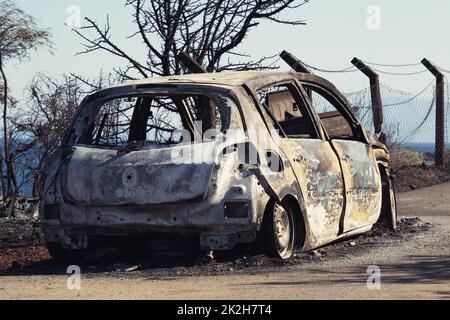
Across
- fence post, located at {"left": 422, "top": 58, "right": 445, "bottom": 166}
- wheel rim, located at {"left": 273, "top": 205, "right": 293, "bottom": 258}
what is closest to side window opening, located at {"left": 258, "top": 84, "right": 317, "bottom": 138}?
wheel rim, located at {"left": 273, "top": 205, "right": 293, "bottom": 258}

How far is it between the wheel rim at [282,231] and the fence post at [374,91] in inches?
388

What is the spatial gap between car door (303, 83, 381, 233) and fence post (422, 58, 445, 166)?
31.1 feet

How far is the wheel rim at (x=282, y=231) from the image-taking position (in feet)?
33.2

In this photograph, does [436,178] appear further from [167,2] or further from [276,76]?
[276,76]

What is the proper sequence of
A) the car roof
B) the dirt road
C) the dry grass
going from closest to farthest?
the dirt road < the car roof < the dry grass

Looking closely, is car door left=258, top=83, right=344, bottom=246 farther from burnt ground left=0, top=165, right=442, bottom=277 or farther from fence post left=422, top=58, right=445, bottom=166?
fence post left=422, top=58, right=445, bottom=166

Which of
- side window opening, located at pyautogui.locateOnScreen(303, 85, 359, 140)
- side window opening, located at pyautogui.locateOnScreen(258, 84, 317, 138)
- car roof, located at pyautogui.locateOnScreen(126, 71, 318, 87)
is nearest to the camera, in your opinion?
car roof, located at pyautogui.locateOnScreen(126, 71, 318, 87)

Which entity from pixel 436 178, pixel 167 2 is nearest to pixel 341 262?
pixel 167 2

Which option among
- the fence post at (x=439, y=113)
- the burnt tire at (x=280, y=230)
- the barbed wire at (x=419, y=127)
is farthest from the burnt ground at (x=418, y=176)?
the burnt tire at (x=280, y=230)

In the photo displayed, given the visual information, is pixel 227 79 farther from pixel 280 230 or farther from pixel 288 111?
pixel 288 111

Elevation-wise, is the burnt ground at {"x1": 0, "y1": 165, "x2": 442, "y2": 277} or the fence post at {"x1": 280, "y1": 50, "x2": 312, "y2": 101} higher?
the fence post at {"x1": 280, "y1": 50, "x2": 312, "y2": 101}

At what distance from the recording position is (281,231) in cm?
1023

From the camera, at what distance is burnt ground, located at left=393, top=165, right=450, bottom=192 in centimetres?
2028

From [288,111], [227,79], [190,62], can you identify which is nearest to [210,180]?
[227,79]
